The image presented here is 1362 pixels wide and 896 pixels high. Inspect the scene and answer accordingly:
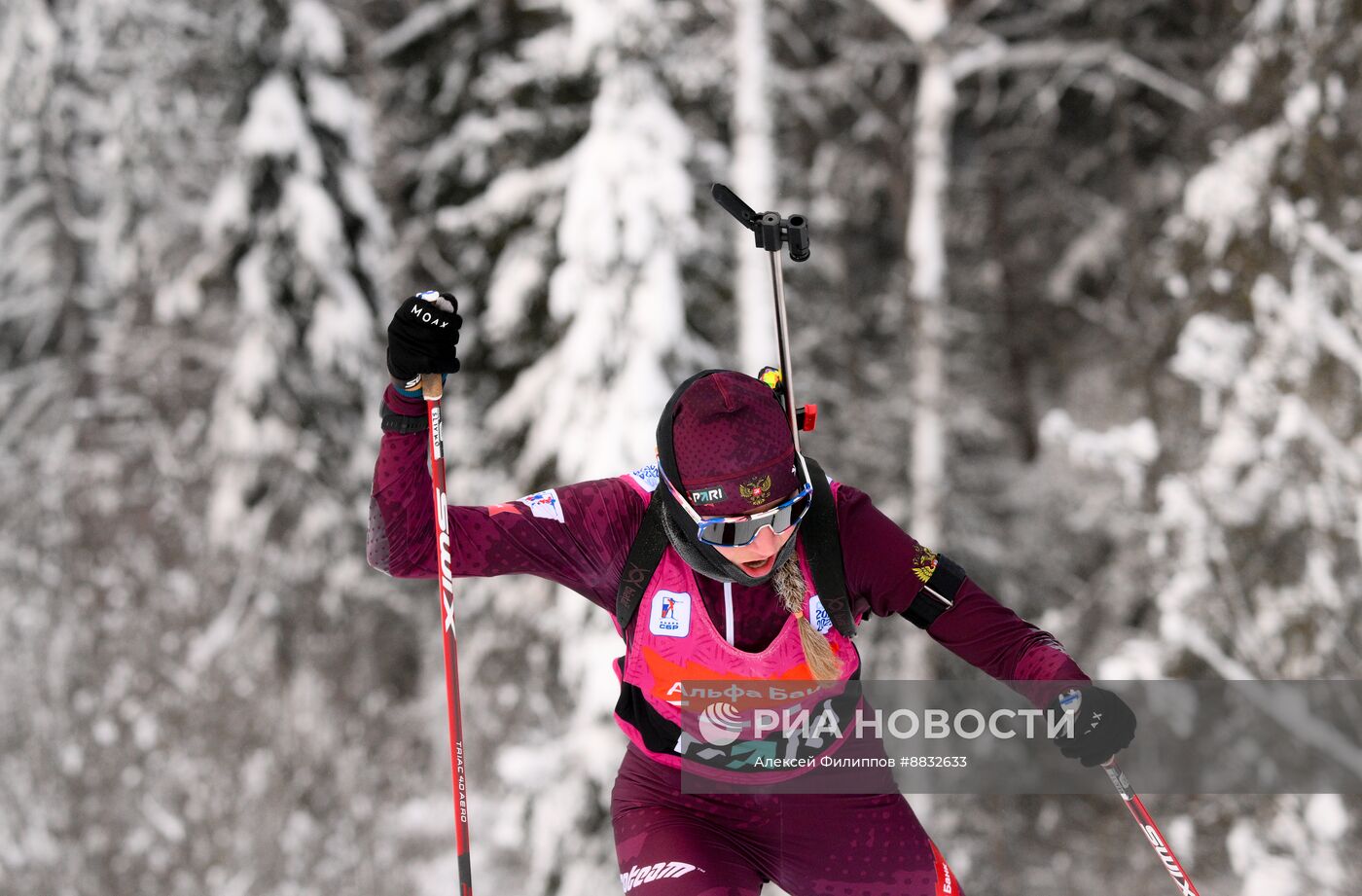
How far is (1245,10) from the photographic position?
10539 mm

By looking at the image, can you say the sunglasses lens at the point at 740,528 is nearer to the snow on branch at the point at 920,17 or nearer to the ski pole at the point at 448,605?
the ski pole at the point at 448,605

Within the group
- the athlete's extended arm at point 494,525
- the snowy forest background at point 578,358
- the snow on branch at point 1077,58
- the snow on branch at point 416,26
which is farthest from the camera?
the snow on branch at point 416,26

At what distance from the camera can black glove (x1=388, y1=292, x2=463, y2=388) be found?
338cm

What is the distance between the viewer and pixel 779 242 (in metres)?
3.63

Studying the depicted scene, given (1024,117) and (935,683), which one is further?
(1024,117)

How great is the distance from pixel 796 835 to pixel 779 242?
1633 millimetres

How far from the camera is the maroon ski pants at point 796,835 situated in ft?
11.3

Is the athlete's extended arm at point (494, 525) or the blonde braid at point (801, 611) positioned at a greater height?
the athlete's extended arm at point (494, 525)

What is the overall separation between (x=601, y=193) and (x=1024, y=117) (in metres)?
10.0

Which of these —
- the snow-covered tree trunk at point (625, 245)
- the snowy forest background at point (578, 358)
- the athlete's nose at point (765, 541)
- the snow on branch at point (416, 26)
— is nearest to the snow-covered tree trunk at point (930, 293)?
the snowy forest background at point (578, 358)

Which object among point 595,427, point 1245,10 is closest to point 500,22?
point 595,427

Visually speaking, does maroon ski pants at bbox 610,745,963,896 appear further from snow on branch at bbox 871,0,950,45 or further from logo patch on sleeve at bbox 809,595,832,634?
snow on branch at bbox 871,0,950,45

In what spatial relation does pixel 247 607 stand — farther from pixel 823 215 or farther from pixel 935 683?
pixel 935 683

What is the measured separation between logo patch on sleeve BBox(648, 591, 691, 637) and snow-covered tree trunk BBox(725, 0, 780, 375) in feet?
22.9
